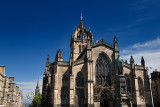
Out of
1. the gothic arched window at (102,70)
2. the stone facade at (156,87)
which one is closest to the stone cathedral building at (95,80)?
the gothic arched window at (102,70)

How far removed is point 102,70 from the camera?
37.2m

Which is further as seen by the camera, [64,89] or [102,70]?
[102,70]

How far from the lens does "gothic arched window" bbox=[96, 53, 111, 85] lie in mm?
36622

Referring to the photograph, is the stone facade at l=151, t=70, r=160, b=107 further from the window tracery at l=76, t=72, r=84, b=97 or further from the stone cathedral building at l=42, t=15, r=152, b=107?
the window tracery at l=76, t=72, r=84, b=97

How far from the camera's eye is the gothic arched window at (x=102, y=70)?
36622 mm

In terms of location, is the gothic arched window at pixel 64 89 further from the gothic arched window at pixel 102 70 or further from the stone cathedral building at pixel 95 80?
the gothic arched window at pixel 102 70

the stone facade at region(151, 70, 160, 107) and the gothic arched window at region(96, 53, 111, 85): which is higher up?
the gothic arched window at region(96, 53, 111, 85)

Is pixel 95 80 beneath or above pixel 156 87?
above

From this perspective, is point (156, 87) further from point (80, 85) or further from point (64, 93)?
point (64, 93)

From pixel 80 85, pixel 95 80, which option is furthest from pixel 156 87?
pixel 80 85

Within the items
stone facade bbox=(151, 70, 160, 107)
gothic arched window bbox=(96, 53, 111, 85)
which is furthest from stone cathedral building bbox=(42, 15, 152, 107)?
stone facade bbox=(151, 70, 160, 107)

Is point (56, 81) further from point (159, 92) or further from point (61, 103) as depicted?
point (159, 92)

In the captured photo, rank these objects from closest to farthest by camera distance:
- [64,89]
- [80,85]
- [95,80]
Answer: [64,89] → [80,85] → [95,80]

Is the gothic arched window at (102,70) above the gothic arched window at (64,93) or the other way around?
above
